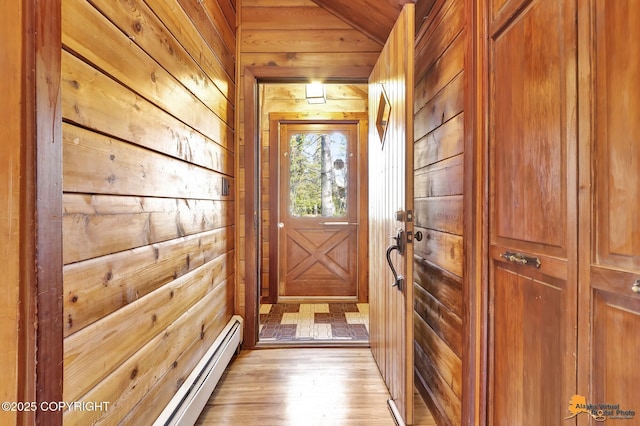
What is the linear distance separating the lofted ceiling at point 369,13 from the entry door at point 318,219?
1442 millimetres

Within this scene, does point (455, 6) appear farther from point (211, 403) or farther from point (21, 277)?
point (211, 403)

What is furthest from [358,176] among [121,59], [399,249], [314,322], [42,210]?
[42,210]

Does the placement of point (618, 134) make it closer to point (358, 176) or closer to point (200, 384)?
point (200, 384)

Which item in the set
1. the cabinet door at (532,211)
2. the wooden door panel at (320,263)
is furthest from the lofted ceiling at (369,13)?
the wooden door panel at (320,263)

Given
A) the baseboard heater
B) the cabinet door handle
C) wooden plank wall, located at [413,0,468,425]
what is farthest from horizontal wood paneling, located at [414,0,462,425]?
the baseboard heater

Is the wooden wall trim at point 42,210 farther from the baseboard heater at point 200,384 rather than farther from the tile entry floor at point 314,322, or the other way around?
the tile entry floor at point 314,322

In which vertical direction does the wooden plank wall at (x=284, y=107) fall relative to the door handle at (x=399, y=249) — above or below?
above

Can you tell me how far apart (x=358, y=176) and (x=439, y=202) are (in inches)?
82.1

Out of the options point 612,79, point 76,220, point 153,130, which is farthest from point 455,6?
point 76,220

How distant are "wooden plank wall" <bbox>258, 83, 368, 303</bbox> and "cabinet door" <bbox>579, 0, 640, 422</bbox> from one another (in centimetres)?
309

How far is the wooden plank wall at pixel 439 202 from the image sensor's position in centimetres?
139

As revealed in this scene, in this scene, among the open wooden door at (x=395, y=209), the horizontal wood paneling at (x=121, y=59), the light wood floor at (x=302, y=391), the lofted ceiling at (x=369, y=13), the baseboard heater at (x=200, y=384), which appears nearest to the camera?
the horizontal wood paneling at (x=121, y=59)

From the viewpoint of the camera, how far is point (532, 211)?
897 millimetres

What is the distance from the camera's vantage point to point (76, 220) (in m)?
0.76
